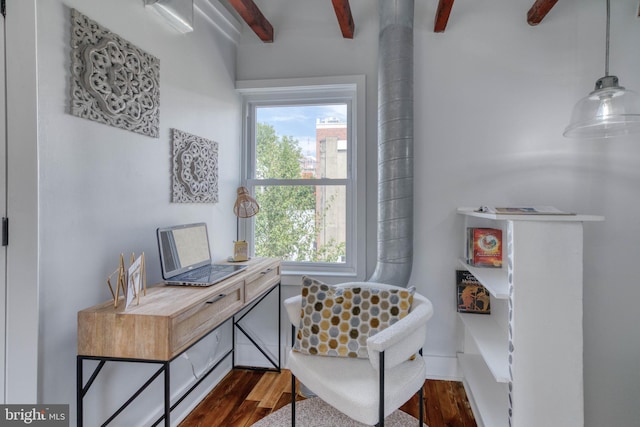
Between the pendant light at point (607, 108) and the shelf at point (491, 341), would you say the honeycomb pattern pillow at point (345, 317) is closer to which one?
the shelf at point (491, 341)

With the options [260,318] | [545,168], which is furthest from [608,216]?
[260,318]

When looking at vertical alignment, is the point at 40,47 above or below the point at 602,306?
above

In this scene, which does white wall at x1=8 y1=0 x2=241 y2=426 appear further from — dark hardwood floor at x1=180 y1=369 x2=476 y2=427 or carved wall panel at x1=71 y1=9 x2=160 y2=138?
dark hardwood floor at x1=180 y1=369 x2=476 y2=427

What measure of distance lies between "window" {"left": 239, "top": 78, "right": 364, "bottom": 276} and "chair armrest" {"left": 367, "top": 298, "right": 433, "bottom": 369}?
1.11 meters

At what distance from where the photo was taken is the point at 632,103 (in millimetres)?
1664

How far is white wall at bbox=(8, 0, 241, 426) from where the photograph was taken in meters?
1.24

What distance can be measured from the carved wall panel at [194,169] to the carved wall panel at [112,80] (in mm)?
222

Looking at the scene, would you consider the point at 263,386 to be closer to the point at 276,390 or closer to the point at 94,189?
the point at 276,390

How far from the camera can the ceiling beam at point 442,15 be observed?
2.18m

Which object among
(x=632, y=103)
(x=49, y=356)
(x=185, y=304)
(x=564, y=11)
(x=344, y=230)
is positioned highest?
(x=564, y=11)

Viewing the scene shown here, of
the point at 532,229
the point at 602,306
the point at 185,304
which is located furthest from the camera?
the point at 602,306

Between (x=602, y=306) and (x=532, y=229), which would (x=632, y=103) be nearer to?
(x=532, y=229)

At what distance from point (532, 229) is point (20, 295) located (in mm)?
2010

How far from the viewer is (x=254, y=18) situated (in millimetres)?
2367
